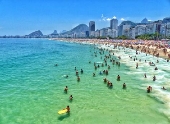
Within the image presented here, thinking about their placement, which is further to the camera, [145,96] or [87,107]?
[145,96]

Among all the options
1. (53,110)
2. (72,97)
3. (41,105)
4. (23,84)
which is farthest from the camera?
(23,84)

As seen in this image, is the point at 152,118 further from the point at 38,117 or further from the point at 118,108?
the point at 38,117

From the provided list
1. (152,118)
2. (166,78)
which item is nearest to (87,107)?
(152,118)

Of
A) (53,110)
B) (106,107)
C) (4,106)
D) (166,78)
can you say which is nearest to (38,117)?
(53,110)

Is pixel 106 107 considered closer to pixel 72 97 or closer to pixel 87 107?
pixel 87 107

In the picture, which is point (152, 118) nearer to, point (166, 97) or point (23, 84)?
point (166, 97)

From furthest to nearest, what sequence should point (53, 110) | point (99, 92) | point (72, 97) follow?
point (99, 92) < point (72, 97) < point (53, 110)

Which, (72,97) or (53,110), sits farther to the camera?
(72,97)

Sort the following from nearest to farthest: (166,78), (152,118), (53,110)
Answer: (152,118) → (53,110) → (166,78)

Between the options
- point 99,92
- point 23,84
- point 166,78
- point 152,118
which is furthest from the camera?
point 166,78
